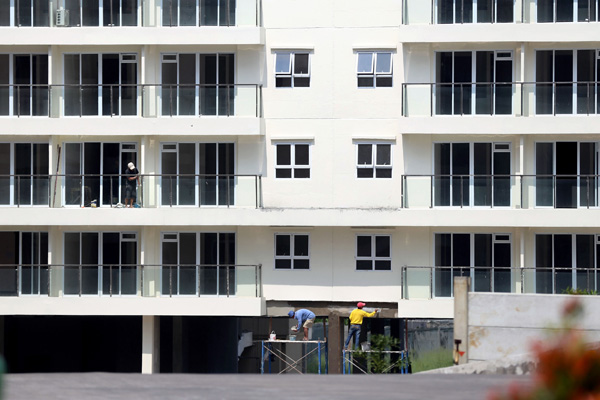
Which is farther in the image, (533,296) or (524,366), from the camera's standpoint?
(533,296)

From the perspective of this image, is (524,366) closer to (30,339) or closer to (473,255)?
(473,255)

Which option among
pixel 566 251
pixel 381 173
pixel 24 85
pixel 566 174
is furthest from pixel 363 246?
pixel 24 85

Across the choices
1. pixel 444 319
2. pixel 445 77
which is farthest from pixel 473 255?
pixel 445 77

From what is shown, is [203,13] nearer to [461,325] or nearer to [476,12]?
[476,12]

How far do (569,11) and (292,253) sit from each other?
11.1 metres

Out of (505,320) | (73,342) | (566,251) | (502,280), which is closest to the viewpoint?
(505,320)

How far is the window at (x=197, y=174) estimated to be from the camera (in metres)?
36.5

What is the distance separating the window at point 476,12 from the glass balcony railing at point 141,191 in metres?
7.51

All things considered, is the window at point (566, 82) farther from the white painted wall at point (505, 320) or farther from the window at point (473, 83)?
the white painted wall at point (505, 320)

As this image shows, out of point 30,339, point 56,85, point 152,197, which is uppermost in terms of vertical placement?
point 56,85

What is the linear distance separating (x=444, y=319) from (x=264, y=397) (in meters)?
19.4

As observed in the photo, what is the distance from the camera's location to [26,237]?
3744 centimetres

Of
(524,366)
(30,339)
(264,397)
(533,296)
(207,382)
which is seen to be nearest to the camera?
(264,397)

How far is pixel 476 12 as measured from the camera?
3616 centimetres
